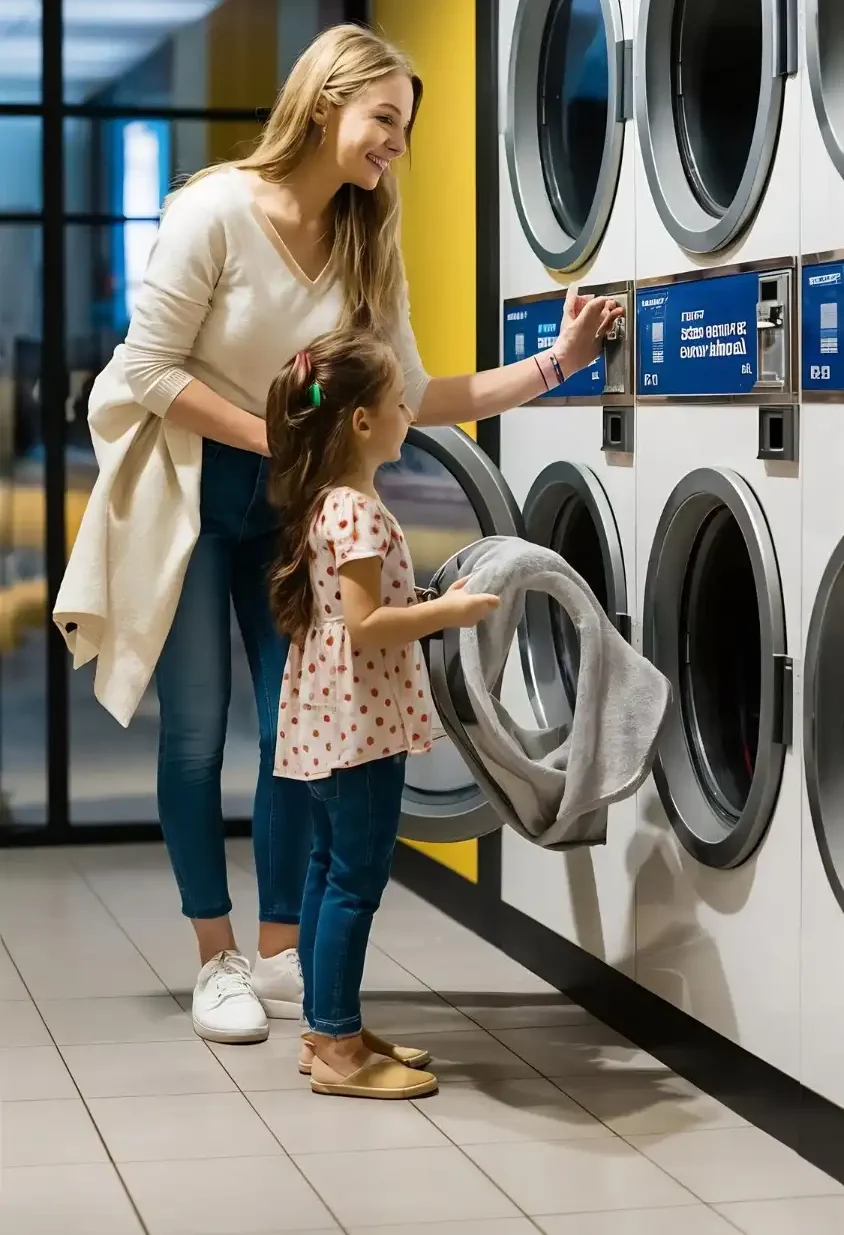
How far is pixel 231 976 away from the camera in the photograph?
323cm

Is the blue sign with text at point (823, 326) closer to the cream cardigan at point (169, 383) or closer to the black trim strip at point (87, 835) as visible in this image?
the cream cardigan at point (169, 383)

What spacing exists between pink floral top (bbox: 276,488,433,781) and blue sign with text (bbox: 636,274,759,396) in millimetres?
517

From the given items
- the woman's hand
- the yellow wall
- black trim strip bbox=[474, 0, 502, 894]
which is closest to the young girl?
the woman's hand

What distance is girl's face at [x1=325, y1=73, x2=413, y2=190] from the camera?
9.70 ft

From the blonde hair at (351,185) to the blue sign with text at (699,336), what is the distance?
442mm

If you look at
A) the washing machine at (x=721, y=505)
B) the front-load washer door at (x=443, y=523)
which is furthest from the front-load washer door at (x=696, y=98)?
the front-load washer door at (x=443, y=523)

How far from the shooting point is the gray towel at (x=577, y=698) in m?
2.84

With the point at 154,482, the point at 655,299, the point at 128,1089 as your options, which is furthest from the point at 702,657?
the point at 128,1089

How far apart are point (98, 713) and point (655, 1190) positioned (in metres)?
2.80

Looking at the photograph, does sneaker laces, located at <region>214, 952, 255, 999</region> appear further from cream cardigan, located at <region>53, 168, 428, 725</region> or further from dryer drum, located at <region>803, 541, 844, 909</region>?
dryer drum, located at <region>803, 541, 844, 909</region>

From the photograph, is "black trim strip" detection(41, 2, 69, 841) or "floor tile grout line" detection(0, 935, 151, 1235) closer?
"floor tile grout line" detection(0, 935, 151, 1235)

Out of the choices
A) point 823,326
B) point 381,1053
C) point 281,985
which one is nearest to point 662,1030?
point 381,1053

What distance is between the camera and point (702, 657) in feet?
10.1

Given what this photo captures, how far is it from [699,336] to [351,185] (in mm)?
707
